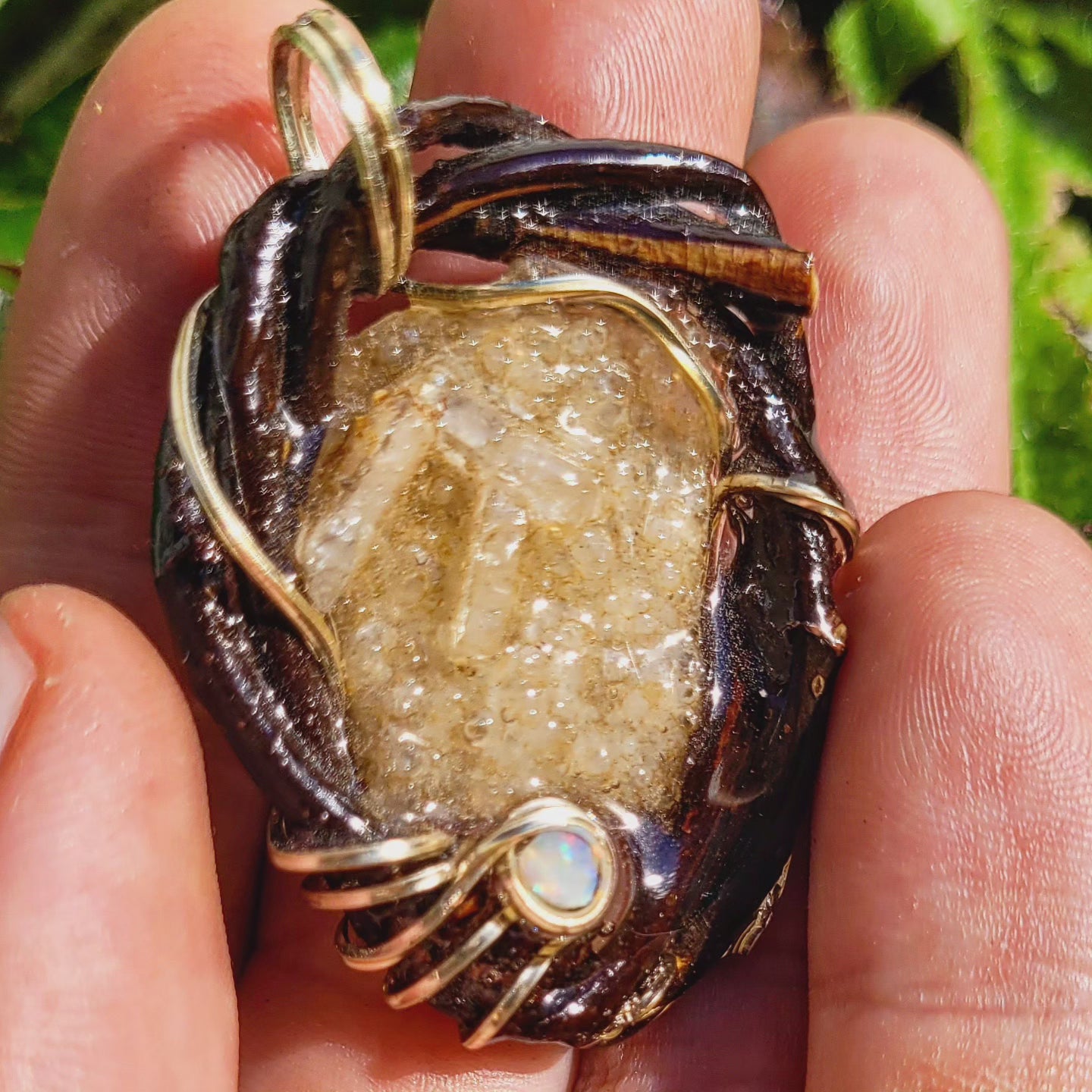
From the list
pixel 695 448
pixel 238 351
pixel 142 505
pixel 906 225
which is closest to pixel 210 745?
pixel 142 505

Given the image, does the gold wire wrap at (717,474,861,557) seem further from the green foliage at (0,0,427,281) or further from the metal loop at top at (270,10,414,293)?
the green foliage at (0,0,427,281)

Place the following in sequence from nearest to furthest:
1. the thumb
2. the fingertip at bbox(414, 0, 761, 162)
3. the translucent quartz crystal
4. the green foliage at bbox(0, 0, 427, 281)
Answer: the thumb → the translucent quartz crystal → the fingertip at bbox(414, 0, 761, 162) → the green foliage at bbox(0, 0, 427, 281)

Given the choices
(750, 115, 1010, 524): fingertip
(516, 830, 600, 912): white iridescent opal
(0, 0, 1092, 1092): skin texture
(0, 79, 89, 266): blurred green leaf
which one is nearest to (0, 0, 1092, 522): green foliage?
(0, 79, 89, 266): blurred green leaf

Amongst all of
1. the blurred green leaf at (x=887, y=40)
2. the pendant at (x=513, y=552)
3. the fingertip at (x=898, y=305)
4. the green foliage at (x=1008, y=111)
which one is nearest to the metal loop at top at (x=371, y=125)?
the pendant at (x=513, y=552)

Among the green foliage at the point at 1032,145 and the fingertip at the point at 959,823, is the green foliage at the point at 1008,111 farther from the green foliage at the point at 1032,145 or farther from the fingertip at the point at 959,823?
the fingertip at the point at 959,823

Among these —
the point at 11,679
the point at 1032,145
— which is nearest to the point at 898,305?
the point at 1032,145

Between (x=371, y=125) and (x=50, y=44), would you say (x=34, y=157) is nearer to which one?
(x=50, y=44)

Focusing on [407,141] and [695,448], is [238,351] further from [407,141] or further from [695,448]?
[695,448]
